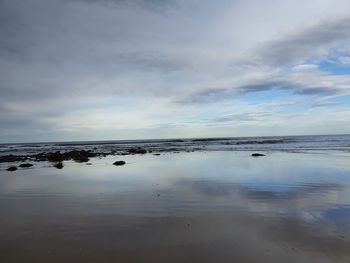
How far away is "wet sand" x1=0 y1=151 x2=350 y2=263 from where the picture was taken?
221 inches

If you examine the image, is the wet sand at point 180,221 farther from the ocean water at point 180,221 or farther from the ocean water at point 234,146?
the ocean water at point 234,146

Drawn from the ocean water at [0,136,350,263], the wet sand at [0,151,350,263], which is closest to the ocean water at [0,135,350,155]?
the wet sand at [0,151,350,263]

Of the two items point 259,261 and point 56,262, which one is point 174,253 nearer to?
point 259,261

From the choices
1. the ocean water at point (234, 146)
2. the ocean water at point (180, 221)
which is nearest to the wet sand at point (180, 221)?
the ocean water at point (180, 221)

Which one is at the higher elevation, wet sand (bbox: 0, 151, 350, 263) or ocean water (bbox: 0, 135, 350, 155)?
ocean water (bbox: 0, 135, 350, 155)

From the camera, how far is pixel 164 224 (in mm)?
7324

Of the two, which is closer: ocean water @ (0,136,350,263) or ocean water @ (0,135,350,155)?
ocean water @ (0,136,350,263)

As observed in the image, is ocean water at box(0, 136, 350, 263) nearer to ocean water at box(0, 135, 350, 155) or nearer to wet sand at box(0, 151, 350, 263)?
wet sand at box(0, 151, 350, 263)

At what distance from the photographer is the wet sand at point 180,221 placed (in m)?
5.61

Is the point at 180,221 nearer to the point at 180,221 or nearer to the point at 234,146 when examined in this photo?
the point at 180,221

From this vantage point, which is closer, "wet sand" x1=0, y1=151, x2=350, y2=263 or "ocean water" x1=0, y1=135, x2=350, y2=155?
"wet sand" x1=0, y1=151, x2=350, y2=263

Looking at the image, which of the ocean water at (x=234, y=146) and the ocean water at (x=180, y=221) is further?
the ocean water at (x=234, y=146)

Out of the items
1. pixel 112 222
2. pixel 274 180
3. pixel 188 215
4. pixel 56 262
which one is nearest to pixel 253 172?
pixel 274 180

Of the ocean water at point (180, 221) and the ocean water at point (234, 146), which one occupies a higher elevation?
the ocean water at point (234, 146)
